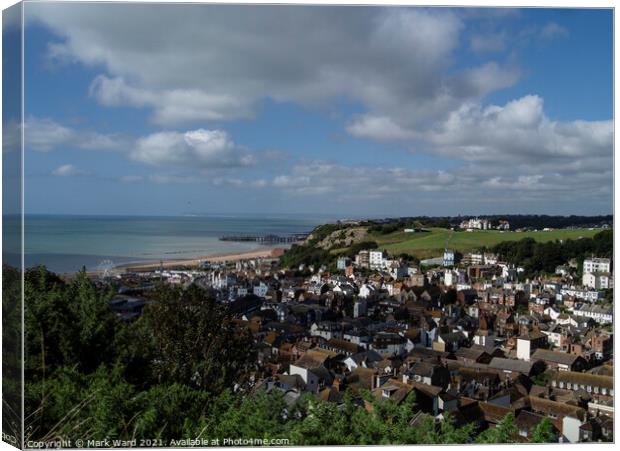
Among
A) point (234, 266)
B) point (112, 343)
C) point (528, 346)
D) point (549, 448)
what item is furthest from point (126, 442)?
point (528, 346)

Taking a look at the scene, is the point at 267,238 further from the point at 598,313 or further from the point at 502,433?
the point at 598,313

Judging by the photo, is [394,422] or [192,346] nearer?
[394,422]

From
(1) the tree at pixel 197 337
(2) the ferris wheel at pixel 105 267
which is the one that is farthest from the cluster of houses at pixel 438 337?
(2) the ferris wheel at pixel 105 267

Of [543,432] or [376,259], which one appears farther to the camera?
[376,259]

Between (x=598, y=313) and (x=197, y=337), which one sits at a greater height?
(x=598, y=313)

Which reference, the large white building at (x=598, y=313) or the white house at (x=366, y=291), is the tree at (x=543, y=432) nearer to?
the large white building at (x=598, y=313)

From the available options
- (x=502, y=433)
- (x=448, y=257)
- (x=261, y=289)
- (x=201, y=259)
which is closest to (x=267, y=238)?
(x=261, y=289)

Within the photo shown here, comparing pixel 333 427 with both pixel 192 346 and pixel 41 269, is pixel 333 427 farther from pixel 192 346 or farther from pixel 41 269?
pixel 41 269

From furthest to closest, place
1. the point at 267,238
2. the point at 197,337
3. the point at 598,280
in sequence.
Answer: the point at 267,238, the point at 197,337, the point at 598,280

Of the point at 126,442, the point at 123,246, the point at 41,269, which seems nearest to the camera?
the point at 126,442
